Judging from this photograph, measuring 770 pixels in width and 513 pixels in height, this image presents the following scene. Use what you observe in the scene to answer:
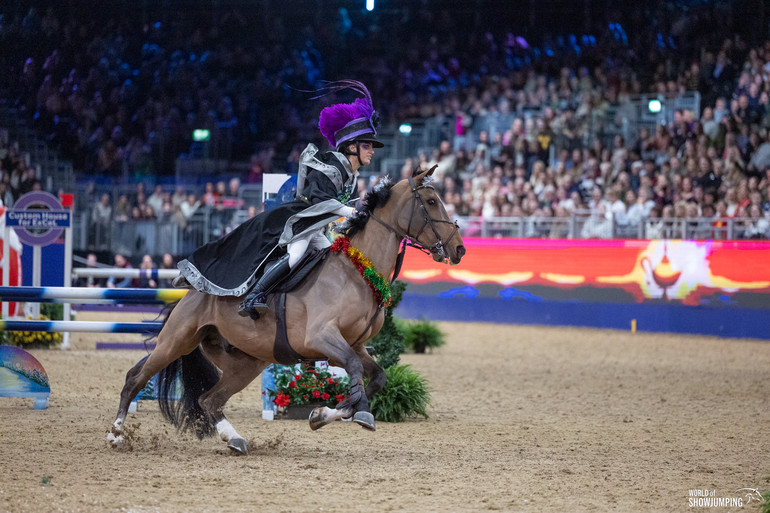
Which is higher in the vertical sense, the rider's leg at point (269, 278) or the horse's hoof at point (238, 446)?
the rider's leg at point (269, 278)

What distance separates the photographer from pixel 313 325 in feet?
19.5

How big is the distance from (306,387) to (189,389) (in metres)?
1.51

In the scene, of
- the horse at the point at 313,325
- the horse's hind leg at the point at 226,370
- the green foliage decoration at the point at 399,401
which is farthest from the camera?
the green foliage decoration at the point at 399,401

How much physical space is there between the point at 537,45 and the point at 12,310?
1634 centimetres

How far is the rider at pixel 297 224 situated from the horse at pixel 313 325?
0.55 ft

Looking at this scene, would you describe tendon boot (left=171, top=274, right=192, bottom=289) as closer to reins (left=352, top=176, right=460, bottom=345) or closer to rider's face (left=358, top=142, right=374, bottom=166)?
reins (left=352, top=176, right=460, bottom=345)

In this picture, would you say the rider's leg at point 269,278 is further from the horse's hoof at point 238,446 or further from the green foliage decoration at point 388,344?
the green foliage decoration at point 388,344

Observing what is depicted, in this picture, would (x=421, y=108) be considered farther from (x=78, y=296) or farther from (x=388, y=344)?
(x=78, y=296)

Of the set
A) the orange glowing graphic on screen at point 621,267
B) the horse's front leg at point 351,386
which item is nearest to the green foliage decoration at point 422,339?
the orange glowing graphic on screen at point 621,267

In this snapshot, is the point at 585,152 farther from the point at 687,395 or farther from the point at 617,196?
the point at 687,395

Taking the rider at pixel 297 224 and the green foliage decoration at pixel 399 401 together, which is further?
the green foliage decoration at pixel 399 401

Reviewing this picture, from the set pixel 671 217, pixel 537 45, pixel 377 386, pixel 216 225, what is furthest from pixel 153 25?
pixel 377 386

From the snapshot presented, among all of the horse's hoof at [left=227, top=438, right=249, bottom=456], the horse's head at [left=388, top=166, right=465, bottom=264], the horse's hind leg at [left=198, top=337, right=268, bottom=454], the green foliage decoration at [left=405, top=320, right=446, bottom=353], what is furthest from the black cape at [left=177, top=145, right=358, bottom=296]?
the green foliage decoration at [left=405, top=320, right=446, bottom=353]

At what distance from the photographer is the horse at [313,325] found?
19.6 ft
